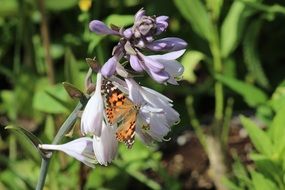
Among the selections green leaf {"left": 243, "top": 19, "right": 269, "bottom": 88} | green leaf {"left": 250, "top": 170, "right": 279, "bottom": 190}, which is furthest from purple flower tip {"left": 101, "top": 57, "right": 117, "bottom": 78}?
green leaf {"left": 243, "top": 19, "right": 269, "bottom": 88}

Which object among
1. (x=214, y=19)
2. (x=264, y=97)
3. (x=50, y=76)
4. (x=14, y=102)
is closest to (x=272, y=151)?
(x=264, y=97)

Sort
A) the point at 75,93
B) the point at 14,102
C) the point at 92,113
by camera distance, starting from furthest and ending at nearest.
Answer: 1. the point at 14,102
2. the point at 75,93
3. the point at 92,113

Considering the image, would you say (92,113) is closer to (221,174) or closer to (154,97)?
(154,97)

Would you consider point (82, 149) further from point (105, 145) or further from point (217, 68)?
point (217, 68)

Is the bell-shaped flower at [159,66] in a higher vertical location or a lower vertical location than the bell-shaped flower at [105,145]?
higher

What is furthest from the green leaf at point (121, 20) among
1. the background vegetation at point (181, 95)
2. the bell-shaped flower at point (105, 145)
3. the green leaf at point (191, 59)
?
the bell-shaped flower at point (105, 145)

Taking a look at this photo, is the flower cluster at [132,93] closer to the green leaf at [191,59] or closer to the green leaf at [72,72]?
the green leaf at [72,72]

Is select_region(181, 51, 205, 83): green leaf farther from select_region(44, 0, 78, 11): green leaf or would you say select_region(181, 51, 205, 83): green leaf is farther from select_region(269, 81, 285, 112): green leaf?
select_region(44, 0, 78, 11): green leaf
